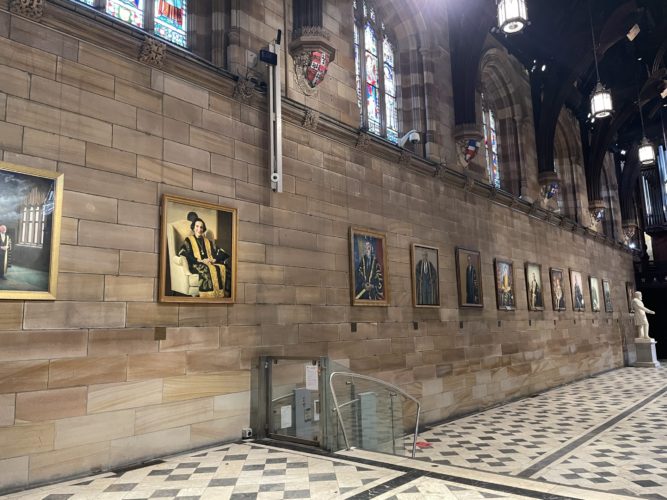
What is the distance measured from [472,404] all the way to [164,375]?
7.18m

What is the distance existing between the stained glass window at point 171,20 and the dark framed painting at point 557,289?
12356 mm

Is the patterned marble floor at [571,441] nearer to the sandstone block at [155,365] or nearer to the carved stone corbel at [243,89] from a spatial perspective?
the sandstone block at [155,365]

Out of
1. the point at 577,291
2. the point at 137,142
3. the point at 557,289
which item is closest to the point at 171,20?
the point at 137,142

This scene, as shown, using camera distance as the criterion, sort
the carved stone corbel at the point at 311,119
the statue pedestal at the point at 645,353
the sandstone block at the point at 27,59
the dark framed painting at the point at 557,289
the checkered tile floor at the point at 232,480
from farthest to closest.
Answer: the statue pedestal at the point at 645,353
the dark framed painting at the point at 557,289
the carved stone corbel at the point at 311,119
the sandstone block at the point at 27,59
the checkered tile floor at the point at 232,480

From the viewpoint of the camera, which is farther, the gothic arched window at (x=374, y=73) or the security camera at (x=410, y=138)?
the security camera at (x=410, y=138)

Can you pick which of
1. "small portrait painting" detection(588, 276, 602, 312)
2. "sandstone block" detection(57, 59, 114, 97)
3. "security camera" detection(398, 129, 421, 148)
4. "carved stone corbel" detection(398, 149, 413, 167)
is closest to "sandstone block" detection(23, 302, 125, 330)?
"sandstone block" detection(57, 59, 114, 97)

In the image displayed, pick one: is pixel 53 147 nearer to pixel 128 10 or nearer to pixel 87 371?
pixel 87 371

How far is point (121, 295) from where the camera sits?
5.17 metres

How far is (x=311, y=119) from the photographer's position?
7.57m

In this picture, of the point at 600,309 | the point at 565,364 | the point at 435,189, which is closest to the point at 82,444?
the point at 435,189

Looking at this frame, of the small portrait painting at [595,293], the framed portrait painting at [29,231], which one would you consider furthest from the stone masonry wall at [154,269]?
the small portrait painting at [595,293]

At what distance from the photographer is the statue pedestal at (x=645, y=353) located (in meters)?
19.4

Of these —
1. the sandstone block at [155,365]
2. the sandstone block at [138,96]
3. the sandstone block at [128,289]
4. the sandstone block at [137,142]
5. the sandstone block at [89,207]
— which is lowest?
the sandstone block at [155,365]

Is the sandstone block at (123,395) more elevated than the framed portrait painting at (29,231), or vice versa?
the framed portrait painting at (29,231)
